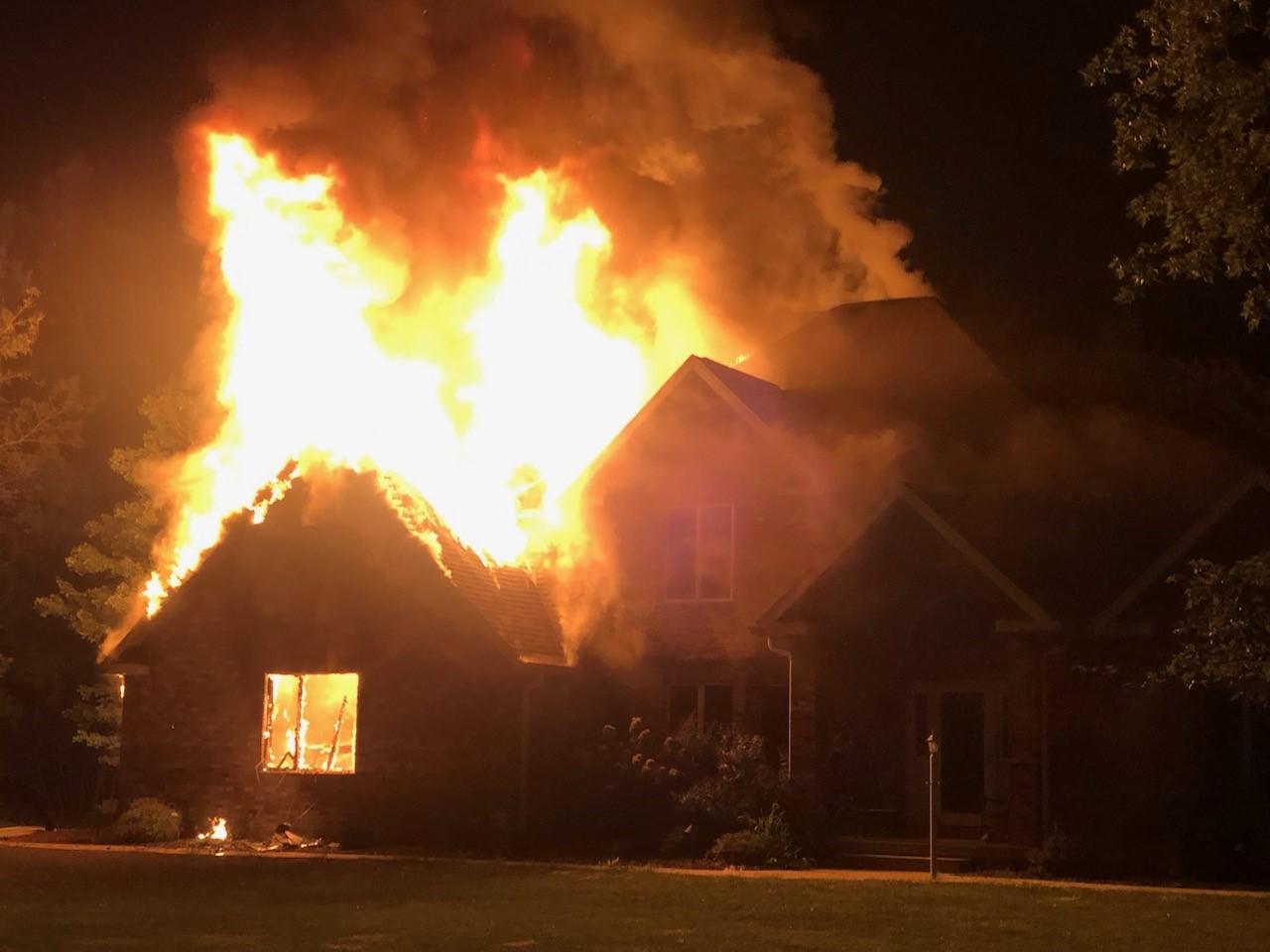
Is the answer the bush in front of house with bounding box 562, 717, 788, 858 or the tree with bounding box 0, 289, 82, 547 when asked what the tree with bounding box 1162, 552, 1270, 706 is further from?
the tree with bounding box 0, 289, 82, 547

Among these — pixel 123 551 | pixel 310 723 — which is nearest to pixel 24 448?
pixel 123 551

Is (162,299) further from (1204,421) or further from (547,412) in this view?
(1204,421)

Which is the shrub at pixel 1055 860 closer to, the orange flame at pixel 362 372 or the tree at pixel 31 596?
the orange flame at pixel 362 372

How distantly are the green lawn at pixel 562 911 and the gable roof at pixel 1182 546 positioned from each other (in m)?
4.18

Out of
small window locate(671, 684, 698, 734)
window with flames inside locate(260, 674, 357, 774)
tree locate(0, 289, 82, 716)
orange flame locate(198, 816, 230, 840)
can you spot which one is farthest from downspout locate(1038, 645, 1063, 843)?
tree locate(0, 289, 82, 716)

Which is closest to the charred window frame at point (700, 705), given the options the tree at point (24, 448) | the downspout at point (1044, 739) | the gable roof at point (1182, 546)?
the downspout at point (1044, 739)

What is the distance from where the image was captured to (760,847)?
821 inches

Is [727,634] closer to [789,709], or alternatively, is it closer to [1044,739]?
[789,709]

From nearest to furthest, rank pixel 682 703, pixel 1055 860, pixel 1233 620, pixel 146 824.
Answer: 1. pixel 1233 620
2. pixel 1055 860
3. pixel 146 824
4. pixel 682 703

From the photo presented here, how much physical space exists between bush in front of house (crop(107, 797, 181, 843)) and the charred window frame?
7470 mm

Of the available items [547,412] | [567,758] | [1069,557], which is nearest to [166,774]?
[567,758]

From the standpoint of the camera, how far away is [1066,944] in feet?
43.5

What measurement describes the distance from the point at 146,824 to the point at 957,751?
38.0 ft

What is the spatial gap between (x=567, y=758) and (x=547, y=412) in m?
7.21
